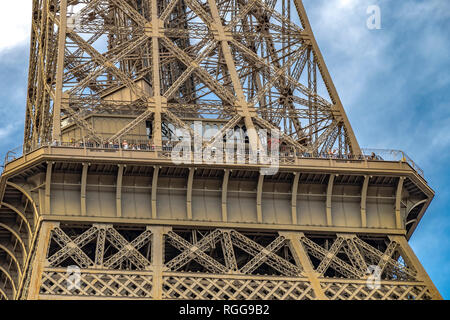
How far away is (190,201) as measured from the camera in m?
52.3

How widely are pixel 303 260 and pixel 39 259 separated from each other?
1179 cm

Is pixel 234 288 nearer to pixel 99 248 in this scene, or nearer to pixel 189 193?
pixel 189 193

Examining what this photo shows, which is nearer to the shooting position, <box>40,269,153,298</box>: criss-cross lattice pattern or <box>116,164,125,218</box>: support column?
<box>40,269,153,298</box>: criss-cross lattice pattern

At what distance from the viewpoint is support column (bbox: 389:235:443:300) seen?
51.1 meters

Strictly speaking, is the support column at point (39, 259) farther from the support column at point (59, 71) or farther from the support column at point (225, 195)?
the support column at point (225, 195)

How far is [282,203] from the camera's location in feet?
176

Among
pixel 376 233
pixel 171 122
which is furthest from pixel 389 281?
pixel 171 122

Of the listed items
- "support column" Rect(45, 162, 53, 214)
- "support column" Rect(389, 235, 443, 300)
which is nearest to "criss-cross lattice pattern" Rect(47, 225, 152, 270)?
"support column" Rect(45, 162, 53, 214)

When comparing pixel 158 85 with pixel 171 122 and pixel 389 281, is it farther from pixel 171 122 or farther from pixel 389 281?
pixel 389 281

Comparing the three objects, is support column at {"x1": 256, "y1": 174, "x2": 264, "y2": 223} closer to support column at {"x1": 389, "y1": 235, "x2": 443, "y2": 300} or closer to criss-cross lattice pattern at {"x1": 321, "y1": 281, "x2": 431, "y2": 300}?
criss-cross lattice pattern at {"x1": 321, "y1": 281, "x2": 431, "y2": 300}

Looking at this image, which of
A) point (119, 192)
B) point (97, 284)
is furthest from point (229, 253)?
point (97, 284)

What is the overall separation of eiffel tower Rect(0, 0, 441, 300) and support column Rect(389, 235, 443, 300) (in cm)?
7
